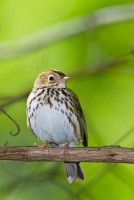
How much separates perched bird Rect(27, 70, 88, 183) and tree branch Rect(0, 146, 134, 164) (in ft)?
2.33

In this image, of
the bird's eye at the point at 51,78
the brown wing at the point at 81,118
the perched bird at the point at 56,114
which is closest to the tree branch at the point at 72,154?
the perched bird at the point at 56,114

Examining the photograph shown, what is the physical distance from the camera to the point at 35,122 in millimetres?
6285

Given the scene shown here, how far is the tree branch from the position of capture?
5.18 meters

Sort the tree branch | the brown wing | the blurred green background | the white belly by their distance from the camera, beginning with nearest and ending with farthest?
the tree branch → the white belly → the blurred green background → the brown wing

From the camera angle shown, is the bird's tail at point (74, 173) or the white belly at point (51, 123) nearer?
the white belly at point (51, 123)

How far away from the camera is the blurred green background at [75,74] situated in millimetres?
6375

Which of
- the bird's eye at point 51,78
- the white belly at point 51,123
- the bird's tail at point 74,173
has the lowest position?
the bird's tail at point 74,173

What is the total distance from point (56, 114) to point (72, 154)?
94cm

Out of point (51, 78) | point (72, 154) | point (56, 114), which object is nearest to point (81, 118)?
point (56, 114)

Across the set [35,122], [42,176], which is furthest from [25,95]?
[42,176]

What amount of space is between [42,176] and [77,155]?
1.28 metres

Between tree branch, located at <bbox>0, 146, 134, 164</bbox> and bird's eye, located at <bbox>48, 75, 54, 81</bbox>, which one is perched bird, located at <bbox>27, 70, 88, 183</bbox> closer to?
bird's eye, located at <bbox>48, 75, 54, 81</bbox>

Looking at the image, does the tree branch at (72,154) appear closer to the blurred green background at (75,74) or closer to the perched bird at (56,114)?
the blurred green background at (75,74)

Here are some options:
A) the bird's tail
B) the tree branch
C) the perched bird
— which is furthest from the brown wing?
the tree branch
